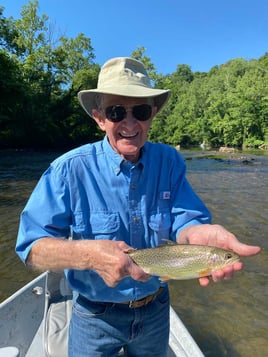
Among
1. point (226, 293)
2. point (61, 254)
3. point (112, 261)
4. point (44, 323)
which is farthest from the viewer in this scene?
point (226, 293)

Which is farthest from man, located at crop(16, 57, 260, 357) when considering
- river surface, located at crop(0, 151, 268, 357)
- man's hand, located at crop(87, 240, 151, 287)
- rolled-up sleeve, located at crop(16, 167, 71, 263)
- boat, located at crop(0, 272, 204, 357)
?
river surface, located at crop(0, 151, 268, 357)

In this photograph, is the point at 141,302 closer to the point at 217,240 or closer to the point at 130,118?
the point at 217,240

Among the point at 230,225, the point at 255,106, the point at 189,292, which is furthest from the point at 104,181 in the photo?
the point at 255,106

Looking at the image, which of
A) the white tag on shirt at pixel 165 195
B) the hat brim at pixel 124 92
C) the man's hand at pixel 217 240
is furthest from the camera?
the white tag on shirt at pixel 165 195

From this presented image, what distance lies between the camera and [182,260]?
79.5 inches

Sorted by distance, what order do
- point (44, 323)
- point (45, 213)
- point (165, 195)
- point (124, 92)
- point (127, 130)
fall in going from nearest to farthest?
point (45, 213)
point (124, 92)
point (127, 130)
point (165, 195)
point (44, 323)

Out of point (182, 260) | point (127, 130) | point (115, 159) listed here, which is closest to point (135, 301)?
point (182, 260)

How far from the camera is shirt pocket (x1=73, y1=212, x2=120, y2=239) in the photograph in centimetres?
198

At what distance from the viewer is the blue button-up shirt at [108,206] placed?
1.89 meters

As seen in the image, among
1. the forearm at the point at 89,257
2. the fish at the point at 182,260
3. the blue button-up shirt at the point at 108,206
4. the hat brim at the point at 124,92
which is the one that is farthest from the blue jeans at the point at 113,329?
the hat brim at the point at 124,92

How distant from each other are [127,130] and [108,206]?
1.60 ft

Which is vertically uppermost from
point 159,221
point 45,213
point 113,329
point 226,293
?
point 45,213

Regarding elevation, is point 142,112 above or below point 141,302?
above

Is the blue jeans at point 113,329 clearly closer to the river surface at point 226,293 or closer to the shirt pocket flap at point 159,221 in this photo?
the shirt pocket flap at point 159,221
